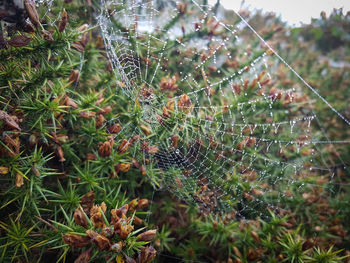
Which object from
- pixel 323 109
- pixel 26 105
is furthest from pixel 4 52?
pixel 323 109

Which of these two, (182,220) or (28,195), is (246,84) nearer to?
(182,220)

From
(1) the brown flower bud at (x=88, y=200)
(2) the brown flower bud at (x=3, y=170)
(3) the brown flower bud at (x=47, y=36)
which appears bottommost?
(1) the brown flower bud at (x=88, y=200)

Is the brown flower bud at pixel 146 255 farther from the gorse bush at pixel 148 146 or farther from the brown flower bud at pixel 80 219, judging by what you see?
the brown flower bud at pixel 80 219

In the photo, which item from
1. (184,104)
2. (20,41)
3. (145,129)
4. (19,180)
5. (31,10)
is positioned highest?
(31,10)

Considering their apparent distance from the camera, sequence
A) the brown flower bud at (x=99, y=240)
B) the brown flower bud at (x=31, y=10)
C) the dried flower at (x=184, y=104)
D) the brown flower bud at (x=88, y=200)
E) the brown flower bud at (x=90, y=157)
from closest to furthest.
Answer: the brown flower bud at (x=99, y=240), the brown flower bud at (x=31, y=10), the brown flower bud at (x=88, y=200), the brown flower bud at (x=90, y=157), the dried flower at (x=184, y=104)

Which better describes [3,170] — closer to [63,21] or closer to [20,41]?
[20,41]

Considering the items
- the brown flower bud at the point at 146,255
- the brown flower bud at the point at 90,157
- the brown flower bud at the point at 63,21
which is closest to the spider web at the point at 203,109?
→ the brown flower bud at the point at 90,157

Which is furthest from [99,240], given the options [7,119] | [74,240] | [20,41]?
[20,41]
